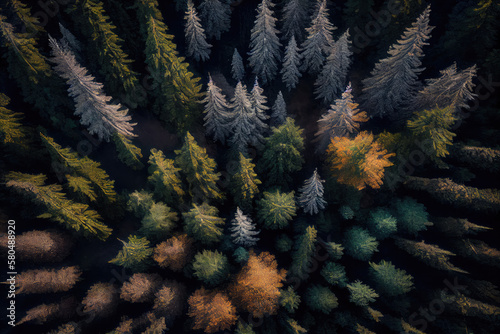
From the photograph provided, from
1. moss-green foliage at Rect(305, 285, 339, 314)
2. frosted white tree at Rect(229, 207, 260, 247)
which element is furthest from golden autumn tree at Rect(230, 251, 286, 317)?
moss-green foliage at Rect(305, 285, 339, 314)

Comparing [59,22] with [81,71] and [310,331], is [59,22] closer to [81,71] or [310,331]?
[81,71]

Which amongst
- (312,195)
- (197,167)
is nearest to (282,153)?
(312,195)

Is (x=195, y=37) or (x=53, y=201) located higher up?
(x=195, y=37)

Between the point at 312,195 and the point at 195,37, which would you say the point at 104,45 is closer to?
the point at 195,37

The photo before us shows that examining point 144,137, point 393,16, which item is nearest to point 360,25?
point 393,16

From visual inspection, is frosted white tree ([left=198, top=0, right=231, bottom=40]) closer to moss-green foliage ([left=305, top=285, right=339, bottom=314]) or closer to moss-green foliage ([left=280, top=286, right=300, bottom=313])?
moss-green foliage ([left=280, top=286, right=300, bottom=313])

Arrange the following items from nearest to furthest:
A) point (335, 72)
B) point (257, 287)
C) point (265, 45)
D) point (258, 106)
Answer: point (257, 287)
point (258, 106)
point (335, 72)
point (265, 45)
